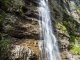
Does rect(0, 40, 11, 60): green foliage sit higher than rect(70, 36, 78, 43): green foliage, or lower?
lower

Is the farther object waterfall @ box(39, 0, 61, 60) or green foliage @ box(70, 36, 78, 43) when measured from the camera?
green foliage @ box(70, 36, 78, 43)

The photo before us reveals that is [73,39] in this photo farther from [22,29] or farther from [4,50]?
[4,50]

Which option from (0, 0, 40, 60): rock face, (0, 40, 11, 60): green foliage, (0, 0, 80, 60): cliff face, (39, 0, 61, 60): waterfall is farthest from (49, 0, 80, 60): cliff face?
(0, 40, 11, 60): green foliage

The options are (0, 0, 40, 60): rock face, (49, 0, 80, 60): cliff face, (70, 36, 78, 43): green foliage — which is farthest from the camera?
(70, 36, 78, 43): green foliage

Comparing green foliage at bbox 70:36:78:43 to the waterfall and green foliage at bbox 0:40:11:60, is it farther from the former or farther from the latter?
green foliage at bbox 0:40:11:60

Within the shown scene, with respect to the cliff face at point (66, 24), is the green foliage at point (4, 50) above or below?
below

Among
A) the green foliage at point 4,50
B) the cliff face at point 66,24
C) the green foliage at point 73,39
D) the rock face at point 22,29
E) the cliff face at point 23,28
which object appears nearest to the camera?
the green foliage at point 4,50

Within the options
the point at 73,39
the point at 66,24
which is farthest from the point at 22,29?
the point at 73,39

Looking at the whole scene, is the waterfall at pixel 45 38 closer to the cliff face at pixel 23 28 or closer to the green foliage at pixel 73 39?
the cliff face at pixel 23 28

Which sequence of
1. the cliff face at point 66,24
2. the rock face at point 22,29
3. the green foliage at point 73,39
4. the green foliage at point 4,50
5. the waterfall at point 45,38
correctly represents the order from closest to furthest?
1. the green foliage at point 4,50
2. the rock face at point 22,29
3. the waterfall at point 45,38
4. the cliff face at point 66,24
5. the green foliage at point 73,39

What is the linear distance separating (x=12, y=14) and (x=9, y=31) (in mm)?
2830

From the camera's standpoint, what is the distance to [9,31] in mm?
19547

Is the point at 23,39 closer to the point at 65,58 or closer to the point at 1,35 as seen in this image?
the point at 1,35

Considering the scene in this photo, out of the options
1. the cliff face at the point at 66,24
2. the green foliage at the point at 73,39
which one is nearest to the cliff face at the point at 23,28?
the cliff face at the point at 66,24
